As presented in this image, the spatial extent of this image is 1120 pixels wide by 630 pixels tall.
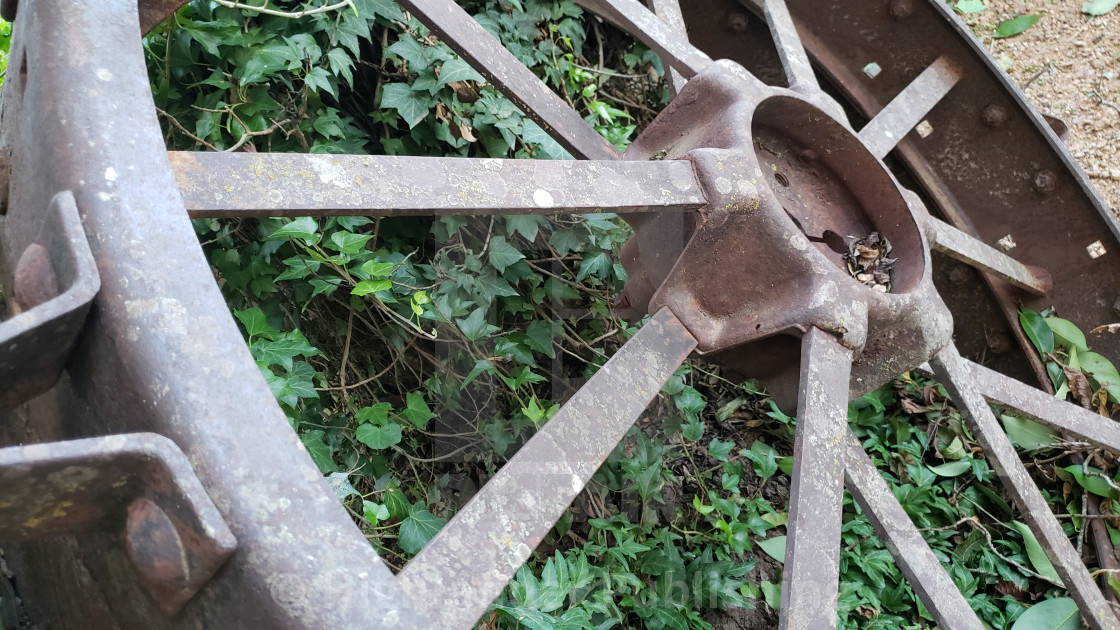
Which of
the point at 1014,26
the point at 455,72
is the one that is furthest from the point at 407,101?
the point at 1014,26

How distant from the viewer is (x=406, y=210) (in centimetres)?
133

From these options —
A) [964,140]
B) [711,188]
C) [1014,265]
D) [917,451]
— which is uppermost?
[711,188]

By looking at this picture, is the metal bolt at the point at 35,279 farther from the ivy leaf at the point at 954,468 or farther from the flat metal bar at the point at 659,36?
the ivy leaf at the point at 954,468

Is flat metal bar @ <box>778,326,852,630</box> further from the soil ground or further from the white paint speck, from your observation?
the soil ground

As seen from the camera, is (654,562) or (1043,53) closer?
(654,562)

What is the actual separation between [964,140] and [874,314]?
5.34 feet

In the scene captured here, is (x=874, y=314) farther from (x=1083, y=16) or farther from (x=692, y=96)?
(x=1083, y=16)

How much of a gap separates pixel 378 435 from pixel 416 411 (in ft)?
0.59

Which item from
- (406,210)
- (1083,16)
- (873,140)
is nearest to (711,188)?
(406,210)

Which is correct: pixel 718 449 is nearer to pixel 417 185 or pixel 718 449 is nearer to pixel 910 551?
pixel 910 551

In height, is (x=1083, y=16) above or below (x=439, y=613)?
above

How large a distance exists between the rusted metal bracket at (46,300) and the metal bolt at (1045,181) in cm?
308

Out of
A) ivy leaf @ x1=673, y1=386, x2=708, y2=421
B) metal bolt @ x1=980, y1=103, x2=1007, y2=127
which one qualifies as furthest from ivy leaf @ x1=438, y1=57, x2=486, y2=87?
metal bolt @ x1=980, y1=103, x2=1007, y2=127

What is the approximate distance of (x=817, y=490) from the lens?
1604 mm
